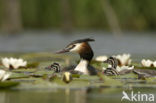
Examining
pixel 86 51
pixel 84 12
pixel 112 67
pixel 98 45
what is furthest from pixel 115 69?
pixel 84 12

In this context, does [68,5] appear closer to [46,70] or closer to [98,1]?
[98,1]

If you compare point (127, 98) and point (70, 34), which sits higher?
point (70, 34)

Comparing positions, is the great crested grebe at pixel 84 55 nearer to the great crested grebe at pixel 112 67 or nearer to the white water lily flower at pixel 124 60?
the great crested grebe at pixel 112 67

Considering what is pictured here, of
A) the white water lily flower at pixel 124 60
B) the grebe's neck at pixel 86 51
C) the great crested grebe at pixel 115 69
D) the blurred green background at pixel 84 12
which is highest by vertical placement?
the blurred green background at pixel 84 12

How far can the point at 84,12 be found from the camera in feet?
86.3

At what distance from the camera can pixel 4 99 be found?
7117mm

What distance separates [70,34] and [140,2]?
337cm

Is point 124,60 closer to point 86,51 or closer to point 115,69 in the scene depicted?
point 115,69

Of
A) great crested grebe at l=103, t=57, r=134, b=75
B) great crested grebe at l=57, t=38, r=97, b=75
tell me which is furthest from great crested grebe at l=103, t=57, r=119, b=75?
great crested grebe at l=57, t=38, r=97, b=75

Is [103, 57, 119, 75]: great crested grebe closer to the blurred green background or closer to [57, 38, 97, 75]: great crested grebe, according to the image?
[57, 38, 97, 75]: great crested grebe

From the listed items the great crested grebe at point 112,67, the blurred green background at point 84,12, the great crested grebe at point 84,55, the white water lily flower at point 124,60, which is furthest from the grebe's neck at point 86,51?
the blurred green background at point 84,12

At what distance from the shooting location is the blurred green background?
79.0 ft

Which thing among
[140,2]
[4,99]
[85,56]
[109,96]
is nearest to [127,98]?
[109,96]

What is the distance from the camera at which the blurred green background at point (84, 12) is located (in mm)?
24091
